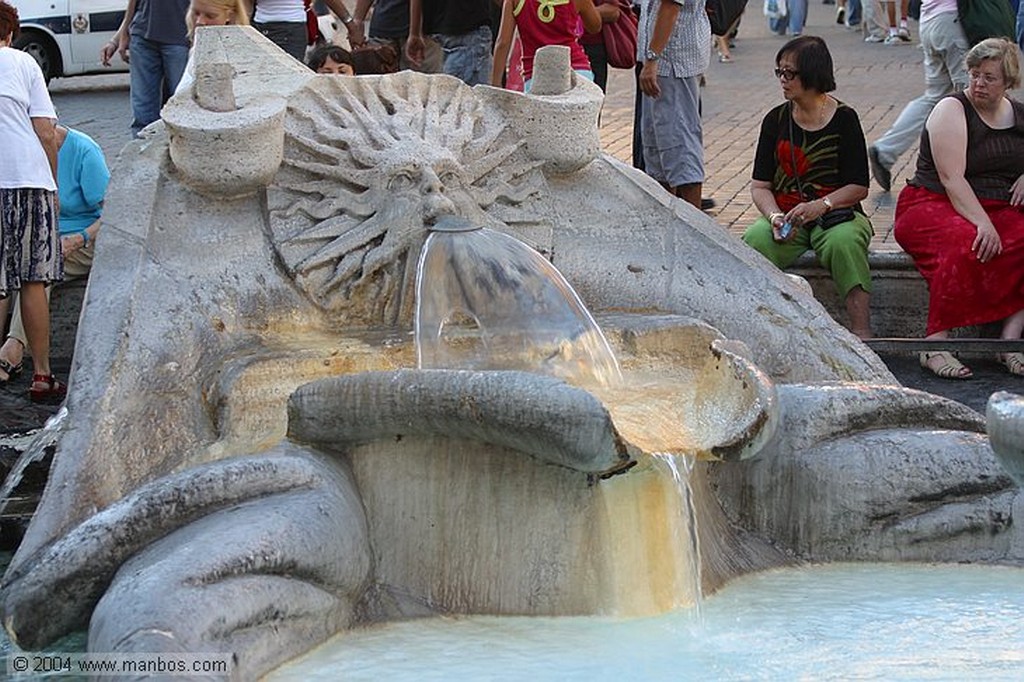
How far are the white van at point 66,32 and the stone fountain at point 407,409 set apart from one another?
395 inches

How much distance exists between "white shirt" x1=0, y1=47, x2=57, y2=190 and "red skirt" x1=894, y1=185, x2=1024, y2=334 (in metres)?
3.39

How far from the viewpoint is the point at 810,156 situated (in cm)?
734

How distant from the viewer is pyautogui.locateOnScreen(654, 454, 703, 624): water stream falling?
472cm

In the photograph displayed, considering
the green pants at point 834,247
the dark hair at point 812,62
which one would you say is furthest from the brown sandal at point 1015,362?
the dark hair at point 812,62

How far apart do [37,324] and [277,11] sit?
248cm

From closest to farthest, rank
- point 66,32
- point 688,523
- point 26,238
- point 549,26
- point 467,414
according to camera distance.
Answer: point 467,414 → point 688,523 → point 26,238 → point 549,26 → point 66,32

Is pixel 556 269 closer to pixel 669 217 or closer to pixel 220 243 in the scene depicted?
pixel 669 217

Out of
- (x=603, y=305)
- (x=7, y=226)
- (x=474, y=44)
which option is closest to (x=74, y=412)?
(x=603, y=305)

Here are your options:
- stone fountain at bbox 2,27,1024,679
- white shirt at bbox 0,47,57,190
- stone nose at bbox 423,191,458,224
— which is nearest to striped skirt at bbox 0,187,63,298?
white shirt at bbox 0,47,57,190

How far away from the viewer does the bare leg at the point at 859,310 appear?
7.25 m

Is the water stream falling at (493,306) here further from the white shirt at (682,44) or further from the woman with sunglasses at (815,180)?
the white shirt at (682,44)

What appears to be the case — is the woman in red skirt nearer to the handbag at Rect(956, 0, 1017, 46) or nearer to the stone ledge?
the stone ledge

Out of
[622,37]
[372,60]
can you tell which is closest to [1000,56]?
[622,37]

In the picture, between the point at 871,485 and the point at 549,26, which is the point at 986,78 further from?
the point at 871,485
